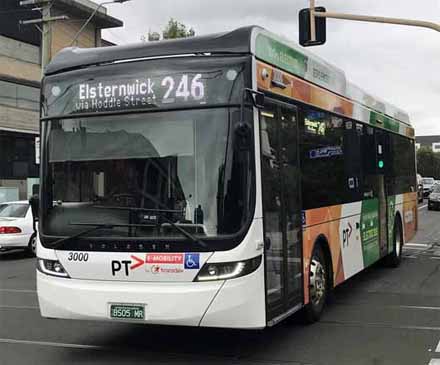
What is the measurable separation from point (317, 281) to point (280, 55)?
9.06 ft

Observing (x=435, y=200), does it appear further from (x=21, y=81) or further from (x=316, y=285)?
(x=316, y=285)

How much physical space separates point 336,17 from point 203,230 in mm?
10452

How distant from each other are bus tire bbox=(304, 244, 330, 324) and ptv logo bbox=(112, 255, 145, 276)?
247cm

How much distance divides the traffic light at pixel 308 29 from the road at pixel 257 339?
728cm

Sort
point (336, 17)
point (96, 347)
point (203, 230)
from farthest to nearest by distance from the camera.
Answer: point (336, 17), point (96, 347), point (203, 230)

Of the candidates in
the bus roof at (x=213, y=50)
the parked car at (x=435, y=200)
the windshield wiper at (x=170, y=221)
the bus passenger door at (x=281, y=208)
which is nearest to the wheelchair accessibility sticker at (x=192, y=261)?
the windshield wiper at (x=170, y=221)

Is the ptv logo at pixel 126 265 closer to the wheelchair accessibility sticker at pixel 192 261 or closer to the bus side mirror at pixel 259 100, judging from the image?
the wheelchair accessibility sticker at pixel 192 261

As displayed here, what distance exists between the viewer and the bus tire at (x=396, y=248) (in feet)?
40.9

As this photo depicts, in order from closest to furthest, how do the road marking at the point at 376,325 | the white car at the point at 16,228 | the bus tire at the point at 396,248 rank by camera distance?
the road marking at the point at 376,325 < the bus tire at the point at 396,248 < the white car at the point at 16,228

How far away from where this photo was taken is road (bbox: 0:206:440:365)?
6.34m

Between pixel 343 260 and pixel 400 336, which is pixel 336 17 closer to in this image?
pixel 343 260

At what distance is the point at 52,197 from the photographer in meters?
6.36

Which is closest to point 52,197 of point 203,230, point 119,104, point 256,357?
point 119,104

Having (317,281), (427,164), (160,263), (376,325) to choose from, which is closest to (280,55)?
(160,263)
